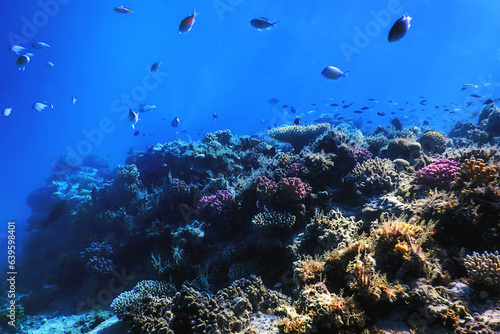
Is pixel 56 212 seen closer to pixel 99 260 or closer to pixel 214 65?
pixel 99 260

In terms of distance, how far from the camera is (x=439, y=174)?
4793mm

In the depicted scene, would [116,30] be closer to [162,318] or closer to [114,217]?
[114,217]

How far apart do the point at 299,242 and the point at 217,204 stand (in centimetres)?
234

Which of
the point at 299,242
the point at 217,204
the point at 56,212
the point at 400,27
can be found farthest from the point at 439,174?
the point at 56,212

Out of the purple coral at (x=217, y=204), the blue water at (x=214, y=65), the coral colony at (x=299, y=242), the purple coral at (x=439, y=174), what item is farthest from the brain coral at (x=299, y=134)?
the blue water at (x=214, y=65)

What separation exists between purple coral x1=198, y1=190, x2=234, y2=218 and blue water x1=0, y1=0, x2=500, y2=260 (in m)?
14.0

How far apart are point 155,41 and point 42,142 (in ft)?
301

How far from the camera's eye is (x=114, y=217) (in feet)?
28.5

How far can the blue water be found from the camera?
53.6 m

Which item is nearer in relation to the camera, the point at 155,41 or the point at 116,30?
the point at 116,30

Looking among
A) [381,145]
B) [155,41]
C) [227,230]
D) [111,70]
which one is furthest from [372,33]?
[111,70]

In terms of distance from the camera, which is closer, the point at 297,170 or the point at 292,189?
the point at 292,189

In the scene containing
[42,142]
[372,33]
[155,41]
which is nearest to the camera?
[372,33]

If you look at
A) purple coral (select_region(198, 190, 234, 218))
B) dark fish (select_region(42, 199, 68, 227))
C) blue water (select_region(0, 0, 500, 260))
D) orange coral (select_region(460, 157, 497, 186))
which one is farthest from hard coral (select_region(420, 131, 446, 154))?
dark fish (select_region(42, 199, 68, 227))
